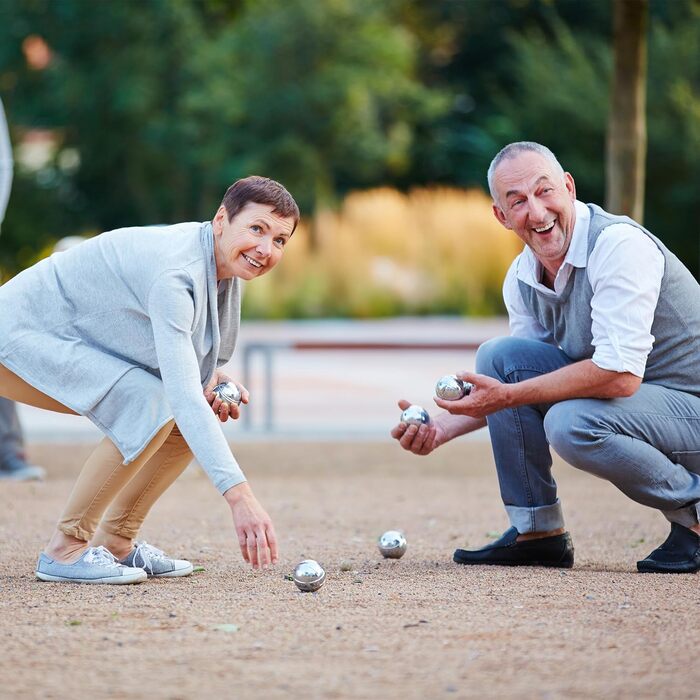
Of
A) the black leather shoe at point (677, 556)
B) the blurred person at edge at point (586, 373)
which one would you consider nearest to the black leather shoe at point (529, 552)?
the blurred person at edge at point (586, 373)

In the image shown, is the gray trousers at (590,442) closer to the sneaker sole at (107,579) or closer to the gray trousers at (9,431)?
the sneaker sole at (107,579)

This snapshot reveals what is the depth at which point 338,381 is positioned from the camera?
14.6 meters

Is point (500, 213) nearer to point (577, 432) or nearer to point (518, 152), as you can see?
point (518, 152)

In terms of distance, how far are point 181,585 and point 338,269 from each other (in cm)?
1623

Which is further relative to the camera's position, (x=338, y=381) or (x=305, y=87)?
(x=305, y=87)

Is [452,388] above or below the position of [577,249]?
below

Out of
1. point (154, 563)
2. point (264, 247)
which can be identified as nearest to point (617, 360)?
point (264, 247)

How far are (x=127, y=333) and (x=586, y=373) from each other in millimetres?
1502

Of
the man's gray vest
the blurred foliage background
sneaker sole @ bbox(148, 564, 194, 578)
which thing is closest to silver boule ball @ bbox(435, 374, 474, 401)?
→ the man's gray vest

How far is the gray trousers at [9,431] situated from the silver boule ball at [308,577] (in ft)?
12.3

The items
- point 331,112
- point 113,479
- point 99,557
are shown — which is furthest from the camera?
point 331,112

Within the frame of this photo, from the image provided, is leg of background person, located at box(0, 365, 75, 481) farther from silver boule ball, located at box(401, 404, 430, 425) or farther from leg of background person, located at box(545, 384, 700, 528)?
leg of background person, located at box(545, 384, 700, 528)

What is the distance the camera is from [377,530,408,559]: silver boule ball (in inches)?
200

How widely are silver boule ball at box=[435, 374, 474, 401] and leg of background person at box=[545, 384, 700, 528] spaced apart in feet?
1.00
